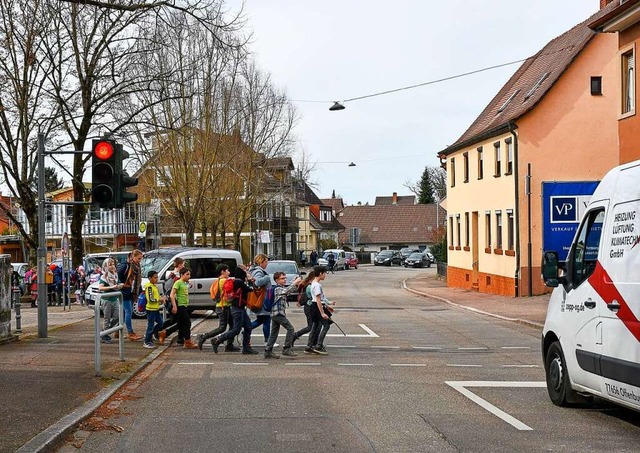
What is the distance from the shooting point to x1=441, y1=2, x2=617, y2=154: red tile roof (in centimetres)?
3275

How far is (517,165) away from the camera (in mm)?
32875

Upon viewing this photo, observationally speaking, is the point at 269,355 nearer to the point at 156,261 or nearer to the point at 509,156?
the point at 156,261

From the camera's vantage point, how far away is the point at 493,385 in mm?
11625

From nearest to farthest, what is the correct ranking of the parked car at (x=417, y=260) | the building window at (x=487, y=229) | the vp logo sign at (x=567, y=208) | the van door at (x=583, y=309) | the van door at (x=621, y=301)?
1. the van door at (x=621, y=301)
2. the van door at (x=583, y=309)
3. the vp logo sign at (x=567, y=208)
4. the building window at (x=487, y=229)
5. the parked car at (x=417, y=260)

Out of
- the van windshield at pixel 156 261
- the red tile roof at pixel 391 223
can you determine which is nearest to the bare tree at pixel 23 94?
the van windshield at pixel 156 261

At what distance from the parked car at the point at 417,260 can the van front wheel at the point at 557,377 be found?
236ft

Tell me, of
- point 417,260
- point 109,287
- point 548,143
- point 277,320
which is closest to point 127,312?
point 109,287

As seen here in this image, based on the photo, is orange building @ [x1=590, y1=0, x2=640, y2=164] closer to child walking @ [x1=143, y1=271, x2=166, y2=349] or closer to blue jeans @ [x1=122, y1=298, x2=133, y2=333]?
child walking @ [x1=143, y1=271, x2=166, y2=349]

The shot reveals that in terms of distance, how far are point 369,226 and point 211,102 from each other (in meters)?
69.2

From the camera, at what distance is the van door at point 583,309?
8617 mm

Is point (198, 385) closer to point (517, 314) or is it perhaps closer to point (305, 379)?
point (305, 379)

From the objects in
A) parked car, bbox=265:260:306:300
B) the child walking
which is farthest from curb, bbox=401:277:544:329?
the child walking

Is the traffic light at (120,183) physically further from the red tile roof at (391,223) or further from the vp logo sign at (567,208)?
the red tile roof at (391,223)

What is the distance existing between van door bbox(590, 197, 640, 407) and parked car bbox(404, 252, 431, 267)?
242 feet
